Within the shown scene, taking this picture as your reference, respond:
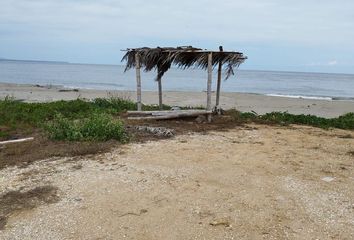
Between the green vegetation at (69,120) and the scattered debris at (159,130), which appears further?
the scattered debris at (159,130)

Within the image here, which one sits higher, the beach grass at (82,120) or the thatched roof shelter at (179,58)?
the thatched roof shelter at (179,58)

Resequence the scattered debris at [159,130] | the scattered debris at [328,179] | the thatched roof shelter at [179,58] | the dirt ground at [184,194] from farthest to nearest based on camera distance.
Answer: the thatched roof shelter at [179,58]
the scattered debris at [159,130]
the scattered debris at [328,179]
the dirt ground at [184,194]

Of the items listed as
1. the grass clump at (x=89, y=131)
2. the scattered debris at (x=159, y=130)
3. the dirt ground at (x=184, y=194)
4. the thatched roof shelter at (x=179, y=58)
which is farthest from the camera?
the thatched roof shelter at (x=179, y=58)

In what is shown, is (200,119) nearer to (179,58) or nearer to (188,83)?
(179,58)

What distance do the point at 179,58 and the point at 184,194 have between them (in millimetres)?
6649

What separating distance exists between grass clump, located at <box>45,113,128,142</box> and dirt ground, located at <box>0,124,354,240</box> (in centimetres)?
65

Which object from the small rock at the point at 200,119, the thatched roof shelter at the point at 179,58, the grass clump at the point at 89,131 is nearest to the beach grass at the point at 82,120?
the grass clump at the point at 89,131

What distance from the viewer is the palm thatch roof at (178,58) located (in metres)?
11.8

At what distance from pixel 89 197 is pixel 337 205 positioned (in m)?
3.22

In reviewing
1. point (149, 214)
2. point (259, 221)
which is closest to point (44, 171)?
point (149, 214)

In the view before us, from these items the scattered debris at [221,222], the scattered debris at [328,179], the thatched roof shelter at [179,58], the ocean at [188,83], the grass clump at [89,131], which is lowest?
the ocean at [188,83]

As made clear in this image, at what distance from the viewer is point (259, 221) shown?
17.0 ft

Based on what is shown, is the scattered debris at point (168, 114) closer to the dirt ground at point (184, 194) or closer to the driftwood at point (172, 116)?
the driftwood at point (172, 116)

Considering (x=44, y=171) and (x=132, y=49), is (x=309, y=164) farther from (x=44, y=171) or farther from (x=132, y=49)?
(x=132, y=49)
